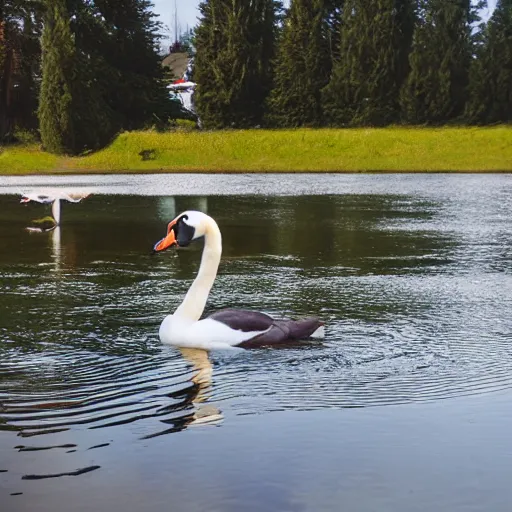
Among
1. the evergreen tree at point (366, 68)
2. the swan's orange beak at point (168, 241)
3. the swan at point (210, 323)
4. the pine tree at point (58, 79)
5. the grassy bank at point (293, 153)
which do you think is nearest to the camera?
the swan at point (210, 323)

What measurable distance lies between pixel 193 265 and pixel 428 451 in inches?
362

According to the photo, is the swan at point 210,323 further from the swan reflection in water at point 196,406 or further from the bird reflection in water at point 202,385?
the swan reflection in water at point 196,406

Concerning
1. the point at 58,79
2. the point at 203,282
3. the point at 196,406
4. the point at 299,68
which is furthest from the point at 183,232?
the point at 299,68

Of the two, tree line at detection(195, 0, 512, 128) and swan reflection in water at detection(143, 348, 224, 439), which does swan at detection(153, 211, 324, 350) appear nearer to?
swan reflection in water at detection(143, 348, 224, 439)

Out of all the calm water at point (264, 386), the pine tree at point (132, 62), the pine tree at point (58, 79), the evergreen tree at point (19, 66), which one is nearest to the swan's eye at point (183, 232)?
the calm water at point (264, 386)

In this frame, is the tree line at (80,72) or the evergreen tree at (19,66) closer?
the tree line at (80,72)

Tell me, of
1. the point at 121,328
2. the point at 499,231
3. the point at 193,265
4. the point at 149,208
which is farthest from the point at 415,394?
the point at 149,208

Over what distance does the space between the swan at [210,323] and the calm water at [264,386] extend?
0.14m

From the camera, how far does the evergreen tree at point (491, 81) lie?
2110 inches

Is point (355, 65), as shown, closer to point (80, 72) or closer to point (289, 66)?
point (289, 66)

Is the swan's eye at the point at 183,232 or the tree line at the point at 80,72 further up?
the tree line at the point at 80,72

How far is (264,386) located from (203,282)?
1730 mm

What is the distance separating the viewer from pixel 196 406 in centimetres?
712

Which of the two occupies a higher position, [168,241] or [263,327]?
[168,241]
